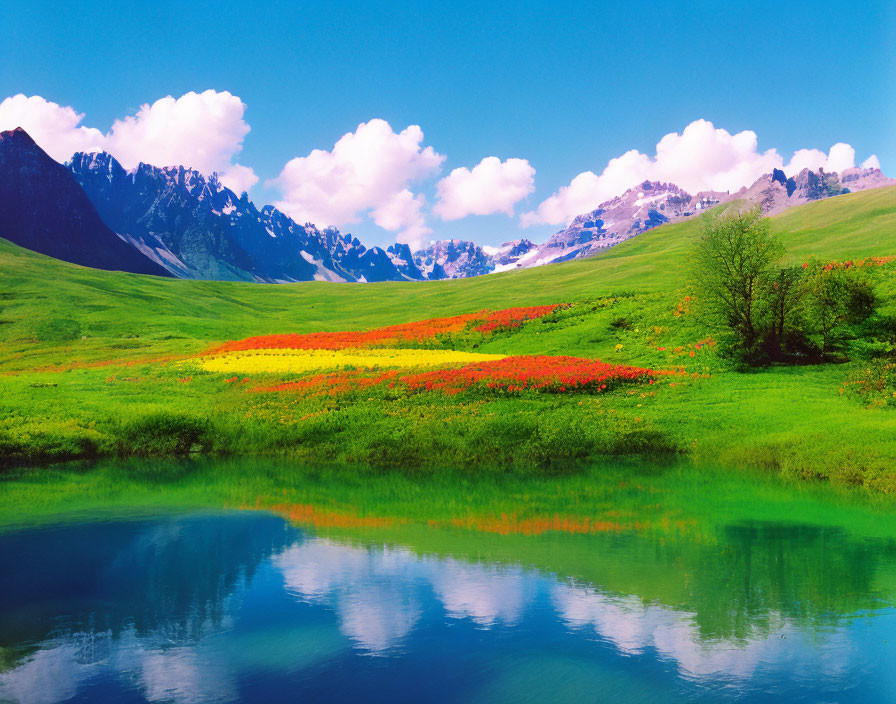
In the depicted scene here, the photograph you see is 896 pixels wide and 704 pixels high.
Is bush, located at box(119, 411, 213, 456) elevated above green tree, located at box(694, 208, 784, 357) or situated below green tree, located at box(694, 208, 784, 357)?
below

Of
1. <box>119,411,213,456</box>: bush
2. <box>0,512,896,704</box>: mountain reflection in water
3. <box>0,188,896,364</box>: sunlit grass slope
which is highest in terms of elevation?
<box>0,188,896,364</box>: sunlit grass slope

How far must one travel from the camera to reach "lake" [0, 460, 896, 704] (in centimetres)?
975

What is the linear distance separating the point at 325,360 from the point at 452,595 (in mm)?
32624

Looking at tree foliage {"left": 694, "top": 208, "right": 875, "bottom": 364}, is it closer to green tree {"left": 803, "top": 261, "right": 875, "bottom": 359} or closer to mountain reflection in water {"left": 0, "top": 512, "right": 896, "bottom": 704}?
green tree {"left": 803, "top": 261, "right": 875, "bottom": 359}

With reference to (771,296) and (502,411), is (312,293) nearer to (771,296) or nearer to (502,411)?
(771,296)

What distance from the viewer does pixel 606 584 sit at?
13398 mm

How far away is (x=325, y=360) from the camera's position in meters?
44.0

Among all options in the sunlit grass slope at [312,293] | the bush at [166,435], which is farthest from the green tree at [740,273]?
the bush at [166,435]

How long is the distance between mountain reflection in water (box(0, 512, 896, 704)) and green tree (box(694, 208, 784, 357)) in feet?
75.4

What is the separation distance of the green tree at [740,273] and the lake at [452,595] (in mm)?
18246

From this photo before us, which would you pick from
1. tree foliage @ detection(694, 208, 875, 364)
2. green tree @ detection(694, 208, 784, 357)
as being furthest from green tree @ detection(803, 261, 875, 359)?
green tree @ detection(694, 208, 784, 357)

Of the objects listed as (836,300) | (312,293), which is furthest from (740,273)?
(312,293)

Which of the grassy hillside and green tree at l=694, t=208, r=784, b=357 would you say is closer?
the grassy hillside

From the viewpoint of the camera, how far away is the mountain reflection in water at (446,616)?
9.66 m
